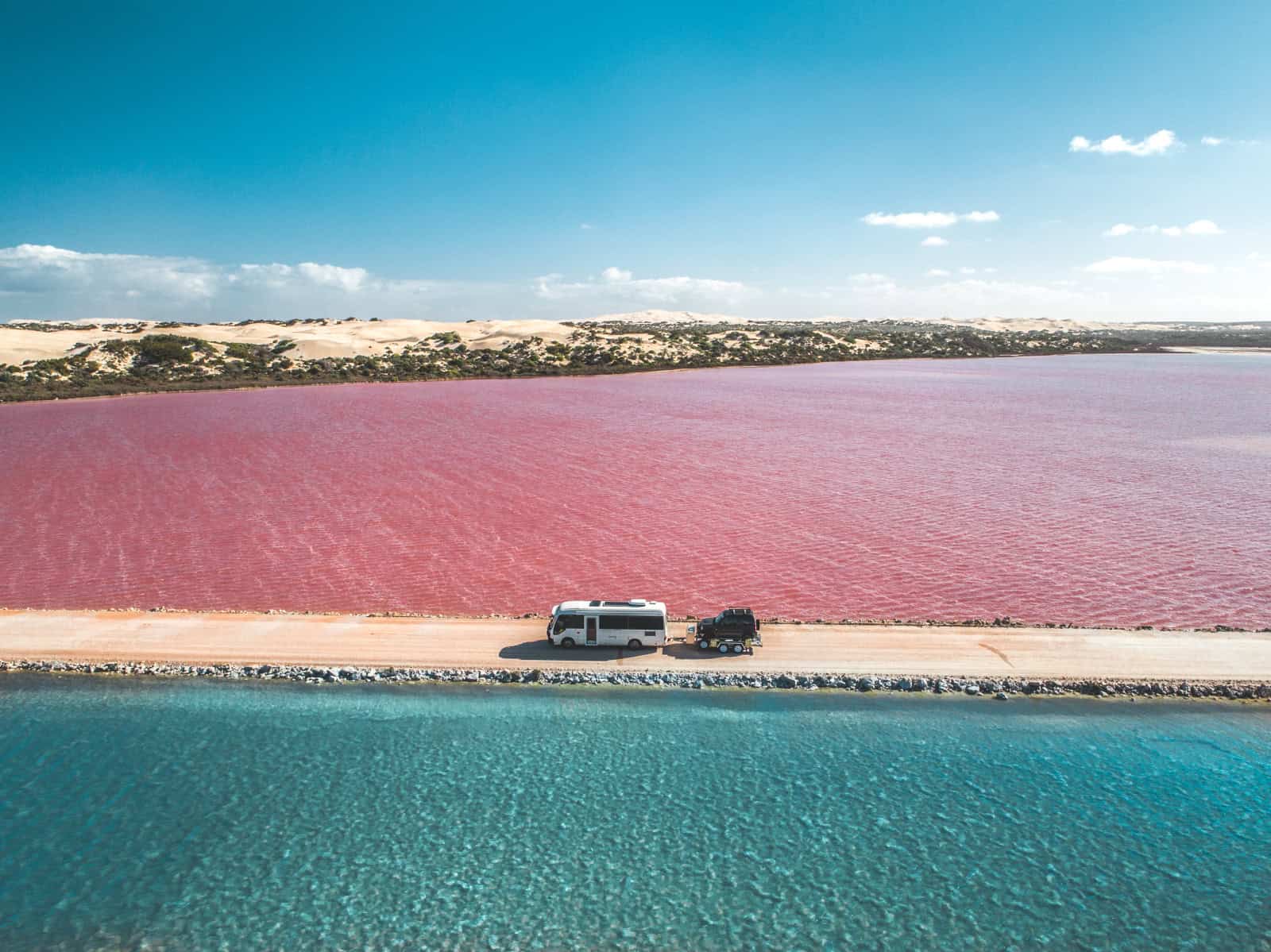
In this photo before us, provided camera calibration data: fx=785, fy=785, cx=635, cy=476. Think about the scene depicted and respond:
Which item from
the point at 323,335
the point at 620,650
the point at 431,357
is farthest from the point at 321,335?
the point at 620,650

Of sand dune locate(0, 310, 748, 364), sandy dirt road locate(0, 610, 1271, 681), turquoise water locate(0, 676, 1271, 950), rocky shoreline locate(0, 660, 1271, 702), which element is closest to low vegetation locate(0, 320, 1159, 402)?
sand dune locate(0, 310, 748, 364)

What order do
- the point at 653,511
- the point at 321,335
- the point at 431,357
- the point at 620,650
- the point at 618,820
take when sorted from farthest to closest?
the point at 321,335 < the point at 431,357 < the point at 653,511 < the point at 620,650 < the point at 618,820

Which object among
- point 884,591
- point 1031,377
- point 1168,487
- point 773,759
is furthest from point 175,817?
point 1031,377

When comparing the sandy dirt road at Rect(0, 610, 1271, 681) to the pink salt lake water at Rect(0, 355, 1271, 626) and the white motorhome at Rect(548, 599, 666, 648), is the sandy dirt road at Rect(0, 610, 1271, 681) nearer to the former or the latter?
the white motorhome at Rect(548, 599, 666, 648)

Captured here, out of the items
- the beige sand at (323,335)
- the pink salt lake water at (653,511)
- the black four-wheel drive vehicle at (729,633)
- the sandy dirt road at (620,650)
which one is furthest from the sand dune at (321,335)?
Answer: the black four-wheel drive vehicle at (729,633)

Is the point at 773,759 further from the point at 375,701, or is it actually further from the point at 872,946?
the point at 375,701

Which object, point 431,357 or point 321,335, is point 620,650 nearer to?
point 431,357
